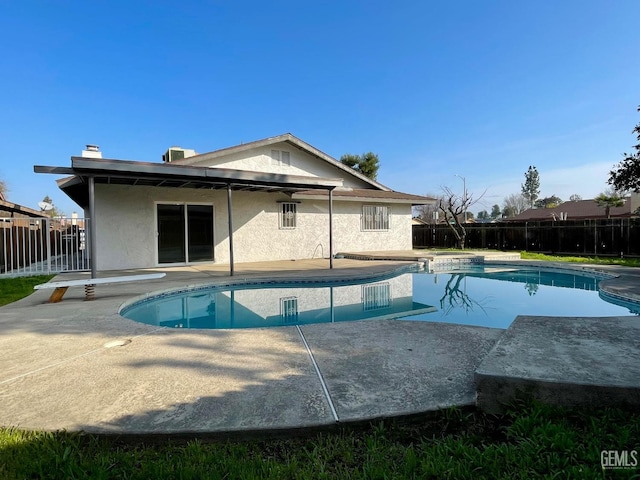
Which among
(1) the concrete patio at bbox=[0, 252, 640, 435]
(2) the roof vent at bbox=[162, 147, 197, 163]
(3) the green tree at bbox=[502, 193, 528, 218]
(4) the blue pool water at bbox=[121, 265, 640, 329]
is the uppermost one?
(3) the green tree at bbox=[502, 193, 528, 218]

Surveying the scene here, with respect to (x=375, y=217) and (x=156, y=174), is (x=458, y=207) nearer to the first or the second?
(x=375, y=217)

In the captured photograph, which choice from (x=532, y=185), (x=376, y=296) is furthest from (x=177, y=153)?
(x=532, y=185)

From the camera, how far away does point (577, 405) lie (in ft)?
8.15

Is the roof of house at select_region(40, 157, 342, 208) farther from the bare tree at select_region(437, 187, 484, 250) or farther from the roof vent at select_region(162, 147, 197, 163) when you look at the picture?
the bare tree at select_region(437, 187, 484, 250)

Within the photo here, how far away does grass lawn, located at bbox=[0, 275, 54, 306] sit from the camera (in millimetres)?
7398

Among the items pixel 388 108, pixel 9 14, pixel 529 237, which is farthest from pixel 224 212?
pixel 529 237

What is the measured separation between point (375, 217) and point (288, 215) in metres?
5.02

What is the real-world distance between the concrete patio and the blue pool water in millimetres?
1865

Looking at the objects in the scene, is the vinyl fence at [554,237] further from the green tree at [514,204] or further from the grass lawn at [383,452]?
the green tree at [514,204]

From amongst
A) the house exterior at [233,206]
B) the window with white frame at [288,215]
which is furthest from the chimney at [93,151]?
the window with white frame at [288,215]

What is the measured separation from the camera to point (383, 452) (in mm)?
2170

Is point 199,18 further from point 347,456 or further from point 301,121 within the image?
point 347,456

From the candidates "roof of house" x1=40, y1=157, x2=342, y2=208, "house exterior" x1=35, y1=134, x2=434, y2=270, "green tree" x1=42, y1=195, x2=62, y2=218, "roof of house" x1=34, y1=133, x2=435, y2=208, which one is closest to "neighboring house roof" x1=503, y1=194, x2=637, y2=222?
"house exterior" x1=35, y1=134, x2=434, y2=270

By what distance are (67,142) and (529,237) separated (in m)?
27.2
